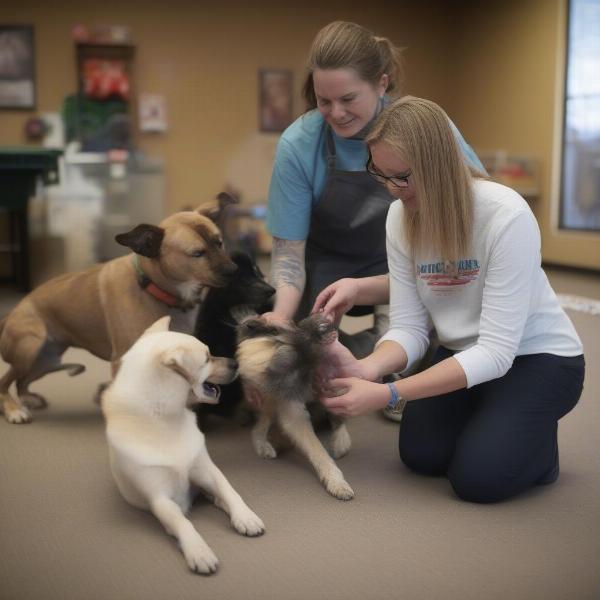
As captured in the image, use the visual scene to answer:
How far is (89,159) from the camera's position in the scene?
7027 millimetres

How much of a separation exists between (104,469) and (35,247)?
5347 millimetres

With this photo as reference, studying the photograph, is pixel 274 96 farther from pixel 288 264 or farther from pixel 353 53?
pixel 353 53

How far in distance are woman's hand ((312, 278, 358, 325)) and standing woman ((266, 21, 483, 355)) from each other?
16 cm

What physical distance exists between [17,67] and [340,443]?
21.7ft

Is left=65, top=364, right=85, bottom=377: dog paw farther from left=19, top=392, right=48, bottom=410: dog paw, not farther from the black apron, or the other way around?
the black apron

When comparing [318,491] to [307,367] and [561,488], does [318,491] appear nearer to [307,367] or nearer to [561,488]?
[307,367]

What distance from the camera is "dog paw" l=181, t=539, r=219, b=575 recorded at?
159cm

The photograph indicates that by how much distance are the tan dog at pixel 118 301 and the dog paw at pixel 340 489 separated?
90 cm

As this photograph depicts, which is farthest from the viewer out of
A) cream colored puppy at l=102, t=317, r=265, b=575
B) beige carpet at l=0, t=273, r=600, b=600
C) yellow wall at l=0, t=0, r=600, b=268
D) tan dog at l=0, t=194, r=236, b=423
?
yellow wall at l=0, t=0, r=600, b=268

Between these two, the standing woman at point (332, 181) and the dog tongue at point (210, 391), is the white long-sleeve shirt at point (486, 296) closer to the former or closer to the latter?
the standing woman at point (332, 181)

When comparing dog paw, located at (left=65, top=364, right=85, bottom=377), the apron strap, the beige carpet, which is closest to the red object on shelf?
dog paw, located at (left=65, top=364, right=85, bottom=377)

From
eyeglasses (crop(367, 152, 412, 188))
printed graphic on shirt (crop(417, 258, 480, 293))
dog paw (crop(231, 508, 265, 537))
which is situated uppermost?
eyeglasses (crop(367, 152, 412, 188))

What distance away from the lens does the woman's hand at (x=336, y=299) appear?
220 cm

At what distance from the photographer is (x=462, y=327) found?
2.04 m
